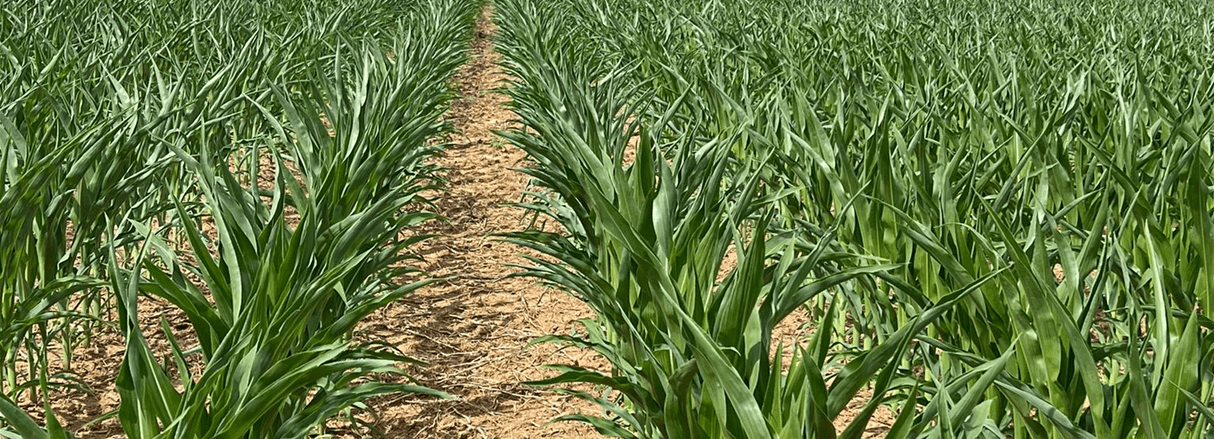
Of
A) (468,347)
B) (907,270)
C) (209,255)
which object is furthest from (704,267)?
(468,347)

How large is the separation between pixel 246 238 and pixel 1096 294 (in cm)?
141

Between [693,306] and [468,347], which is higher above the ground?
[468,347]

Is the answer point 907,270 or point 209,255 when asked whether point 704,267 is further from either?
point 209,255

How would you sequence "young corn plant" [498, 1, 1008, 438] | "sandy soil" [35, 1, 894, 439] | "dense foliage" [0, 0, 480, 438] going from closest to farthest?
1. "young corn plant" [498, 1, 1008, 438]
2. "dense foliage" [0, 0, 480, 438]
3. "sandy soil" [35, 1, 894, 439]

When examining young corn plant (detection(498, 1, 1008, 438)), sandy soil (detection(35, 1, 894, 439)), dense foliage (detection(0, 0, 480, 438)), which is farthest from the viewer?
sandy soil (detection(35, 1, 894, 439))

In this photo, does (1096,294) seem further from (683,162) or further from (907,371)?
(683,162)

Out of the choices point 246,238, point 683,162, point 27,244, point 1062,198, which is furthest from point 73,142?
point 1062,198

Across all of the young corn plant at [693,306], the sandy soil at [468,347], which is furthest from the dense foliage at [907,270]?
the sandy soil at [468,347]

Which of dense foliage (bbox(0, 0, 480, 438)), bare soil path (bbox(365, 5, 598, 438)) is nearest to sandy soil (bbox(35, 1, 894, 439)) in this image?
bare soil path (bbox(365, 5, 598, 438))

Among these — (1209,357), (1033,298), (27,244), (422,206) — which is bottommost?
(1209,357)

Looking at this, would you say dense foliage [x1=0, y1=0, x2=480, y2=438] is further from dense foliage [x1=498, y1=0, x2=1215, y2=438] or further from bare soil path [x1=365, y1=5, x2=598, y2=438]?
dense foliage [x1=498, y1=0, x2=1215, y2=438]

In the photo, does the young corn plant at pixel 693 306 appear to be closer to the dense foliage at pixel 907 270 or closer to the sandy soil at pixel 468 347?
the dense foliage at pixel 907 270

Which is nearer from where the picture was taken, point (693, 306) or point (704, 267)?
point (693, 306)

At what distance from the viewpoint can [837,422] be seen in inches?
101
